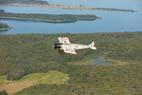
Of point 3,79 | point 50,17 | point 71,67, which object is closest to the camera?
point 3,79

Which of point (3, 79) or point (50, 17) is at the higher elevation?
point (3, 79)

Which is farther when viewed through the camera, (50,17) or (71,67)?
(50,17)

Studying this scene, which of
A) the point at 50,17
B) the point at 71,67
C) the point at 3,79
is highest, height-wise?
the point at 3,79

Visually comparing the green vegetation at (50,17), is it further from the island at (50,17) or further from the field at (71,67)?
the field at (71,67)

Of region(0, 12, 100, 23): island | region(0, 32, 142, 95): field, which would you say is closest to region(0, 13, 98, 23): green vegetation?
region(0, 12, 100, 23): island

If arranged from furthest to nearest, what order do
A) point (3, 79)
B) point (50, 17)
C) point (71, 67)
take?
point (50, 17), point (71, 67), point (3, 79)

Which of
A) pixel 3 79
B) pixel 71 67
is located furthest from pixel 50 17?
pixel 3 79

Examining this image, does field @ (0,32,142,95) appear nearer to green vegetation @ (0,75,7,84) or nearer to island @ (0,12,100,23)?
green vegetation @ (0,75,7,84)

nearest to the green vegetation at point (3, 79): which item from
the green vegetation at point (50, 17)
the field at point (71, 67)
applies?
the field at point (71, 67)

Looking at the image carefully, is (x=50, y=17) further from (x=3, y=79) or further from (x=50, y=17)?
(x=3, y=79)
